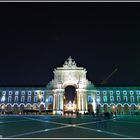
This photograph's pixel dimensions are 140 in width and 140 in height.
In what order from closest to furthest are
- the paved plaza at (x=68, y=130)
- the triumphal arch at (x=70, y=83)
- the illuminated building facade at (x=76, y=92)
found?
the paved plaza at (x=68, y=130), the triumphal arch at (x=70, y=83), the illuminated building facade at (x=76, y=92)

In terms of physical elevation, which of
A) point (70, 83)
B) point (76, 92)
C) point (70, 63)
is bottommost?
point (76, 92)

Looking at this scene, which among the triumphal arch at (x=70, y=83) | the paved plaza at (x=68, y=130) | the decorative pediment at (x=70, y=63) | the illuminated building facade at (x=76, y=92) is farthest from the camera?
the decorative pediment at (x=70, y=63)

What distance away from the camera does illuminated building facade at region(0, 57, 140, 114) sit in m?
78.9

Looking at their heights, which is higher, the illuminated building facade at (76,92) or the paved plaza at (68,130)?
the illuminated building facade at (76,92)

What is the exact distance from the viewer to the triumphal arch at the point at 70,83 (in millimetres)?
76625

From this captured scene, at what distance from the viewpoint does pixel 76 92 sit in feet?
265

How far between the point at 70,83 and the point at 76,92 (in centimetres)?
500

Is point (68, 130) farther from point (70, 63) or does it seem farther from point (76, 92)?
point (70, 63)

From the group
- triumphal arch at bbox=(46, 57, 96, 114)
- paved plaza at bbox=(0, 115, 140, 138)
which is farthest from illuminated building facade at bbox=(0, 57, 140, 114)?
paved plaza at bbox=(0, 115, 140, 138)

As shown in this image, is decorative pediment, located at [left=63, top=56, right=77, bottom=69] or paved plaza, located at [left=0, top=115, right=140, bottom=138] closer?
paved plaza, located at [left=0, top=115, right=140, bottom=138]

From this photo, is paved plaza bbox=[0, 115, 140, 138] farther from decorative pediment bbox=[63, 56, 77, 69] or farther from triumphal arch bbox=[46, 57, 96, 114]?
decorative pediment bbox=[63, 56, 77, 69]

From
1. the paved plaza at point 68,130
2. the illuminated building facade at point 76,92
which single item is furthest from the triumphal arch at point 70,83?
the paved plaza at point 68,130

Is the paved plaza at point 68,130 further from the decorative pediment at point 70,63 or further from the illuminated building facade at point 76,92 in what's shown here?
the decorative pediment at point 70,63

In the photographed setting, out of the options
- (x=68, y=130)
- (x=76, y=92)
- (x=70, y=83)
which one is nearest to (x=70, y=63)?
(x=70, y=83)
